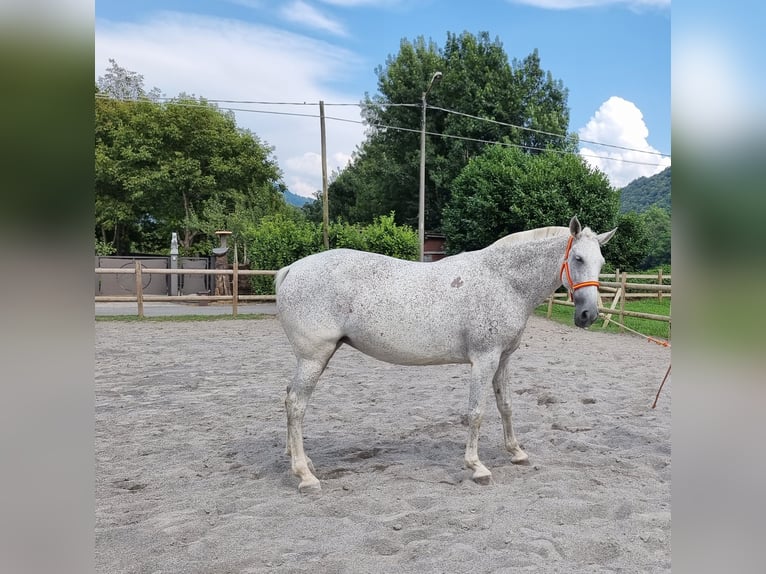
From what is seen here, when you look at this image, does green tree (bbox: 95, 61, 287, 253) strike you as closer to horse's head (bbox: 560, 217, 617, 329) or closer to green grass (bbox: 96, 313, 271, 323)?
green grass (bbox: 96, 313, 271, 323)

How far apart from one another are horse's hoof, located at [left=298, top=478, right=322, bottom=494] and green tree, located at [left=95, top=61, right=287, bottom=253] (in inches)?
798

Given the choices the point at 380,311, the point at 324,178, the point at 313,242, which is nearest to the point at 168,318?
the point at 313,242

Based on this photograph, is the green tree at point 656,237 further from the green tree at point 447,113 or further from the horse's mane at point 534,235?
the horse's mane at point 534,235

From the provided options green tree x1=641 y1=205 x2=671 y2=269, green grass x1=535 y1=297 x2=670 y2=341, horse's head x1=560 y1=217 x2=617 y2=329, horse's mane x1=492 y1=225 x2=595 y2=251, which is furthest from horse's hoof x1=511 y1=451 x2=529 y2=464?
green tree x1=641 y1=205 x2=671 y2=269

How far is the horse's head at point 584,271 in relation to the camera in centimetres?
305

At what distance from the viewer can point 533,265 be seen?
130 inches

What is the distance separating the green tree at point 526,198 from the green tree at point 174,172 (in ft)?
31.7

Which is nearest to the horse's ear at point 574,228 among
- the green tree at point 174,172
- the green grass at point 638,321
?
the green grass at point 638,321

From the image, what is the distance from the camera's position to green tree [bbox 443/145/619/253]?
725 inches

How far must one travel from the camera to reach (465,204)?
65.6 ft
